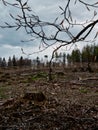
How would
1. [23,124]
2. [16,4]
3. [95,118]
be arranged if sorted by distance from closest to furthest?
[16,4]
[23,124]
[95,118]

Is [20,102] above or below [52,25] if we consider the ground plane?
below

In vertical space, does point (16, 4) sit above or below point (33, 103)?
above

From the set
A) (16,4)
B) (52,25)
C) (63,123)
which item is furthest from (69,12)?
(63,123)

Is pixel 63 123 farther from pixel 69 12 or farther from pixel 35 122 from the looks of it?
pixel 69 12

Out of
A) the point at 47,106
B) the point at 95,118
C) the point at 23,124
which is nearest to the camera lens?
the point at 23,124

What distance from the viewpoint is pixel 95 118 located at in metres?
8.15

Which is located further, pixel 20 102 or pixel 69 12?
pixel 20 102

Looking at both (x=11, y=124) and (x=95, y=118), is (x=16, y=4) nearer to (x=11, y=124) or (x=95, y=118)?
(x=11, y=124)

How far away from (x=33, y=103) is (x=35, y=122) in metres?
1.53

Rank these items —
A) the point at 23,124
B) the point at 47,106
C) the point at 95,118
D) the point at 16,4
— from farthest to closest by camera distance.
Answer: the point at 47,106
the point at 95,118
the point at 23,124
the point at 16,4

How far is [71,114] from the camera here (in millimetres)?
8422

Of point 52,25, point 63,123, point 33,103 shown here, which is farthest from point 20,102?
point 52,25

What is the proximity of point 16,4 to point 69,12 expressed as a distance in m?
0.82

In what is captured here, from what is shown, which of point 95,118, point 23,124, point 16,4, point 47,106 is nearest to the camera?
point 16,4
